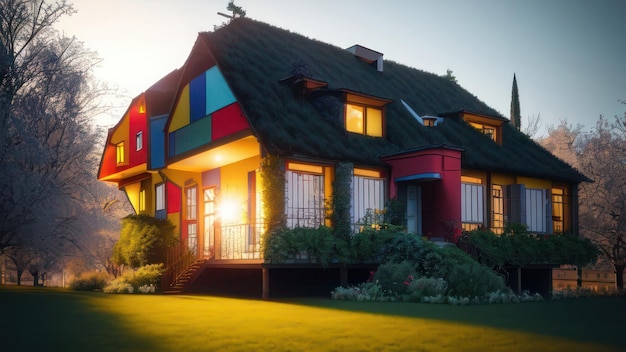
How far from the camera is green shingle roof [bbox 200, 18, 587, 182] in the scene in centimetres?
2034

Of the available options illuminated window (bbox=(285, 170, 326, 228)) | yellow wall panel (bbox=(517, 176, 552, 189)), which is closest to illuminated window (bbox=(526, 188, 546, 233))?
yellow wall panel (bbox=(517, 176, 552, 189))

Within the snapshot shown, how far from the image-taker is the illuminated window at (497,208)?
83.3 ft

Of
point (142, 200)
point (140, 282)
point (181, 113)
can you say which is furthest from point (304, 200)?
point (142, 200)

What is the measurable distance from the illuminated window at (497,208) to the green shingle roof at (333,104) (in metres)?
0.93

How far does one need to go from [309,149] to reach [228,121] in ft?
10.7

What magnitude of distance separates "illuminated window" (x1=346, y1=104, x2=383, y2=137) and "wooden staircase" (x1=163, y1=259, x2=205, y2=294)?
23.3ft

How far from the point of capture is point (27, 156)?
27.6 meters

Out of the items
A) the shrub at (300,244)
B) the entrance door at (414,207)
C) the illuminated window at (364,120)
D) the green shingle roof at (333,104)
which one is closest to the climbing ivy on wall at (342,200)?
the green shingle roof at (333,104)

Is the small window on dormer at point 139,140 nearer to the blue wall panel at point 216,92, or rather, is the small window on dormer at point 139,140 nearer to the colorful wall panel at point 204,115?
the colorful wall panel at point 204,115

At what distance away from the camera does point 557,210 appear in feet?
93.2

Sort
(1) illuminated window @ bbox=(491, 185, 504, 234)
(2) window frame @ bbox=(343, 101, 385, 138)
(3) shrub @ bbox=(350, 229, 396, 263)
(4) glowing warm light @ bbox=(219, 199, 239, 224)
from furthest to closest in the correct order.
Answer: (1) illuminated window @ bbox=(491, 185, 504, 234), (4) glowing warm light @ bbox=(219, 199, 239, 224), (2) window frame @ bbox=(343, 101, 385, 138), (3) shrub @ bbox=(350, 229, 396, 263)

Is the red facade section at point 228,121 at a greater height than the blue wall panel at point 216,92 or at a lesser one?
lesser

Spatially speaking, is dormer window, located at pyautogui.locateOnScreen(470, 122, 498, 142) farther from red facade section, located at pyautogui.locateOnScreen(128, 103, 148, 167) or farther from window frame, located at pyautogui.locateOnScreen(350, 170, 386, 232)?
red facade section, located at pyautogui.locateOnScreen(128, 103, 148, 167)

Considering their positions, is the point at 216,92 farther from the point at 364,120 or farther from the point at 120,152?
the point at 120,152
